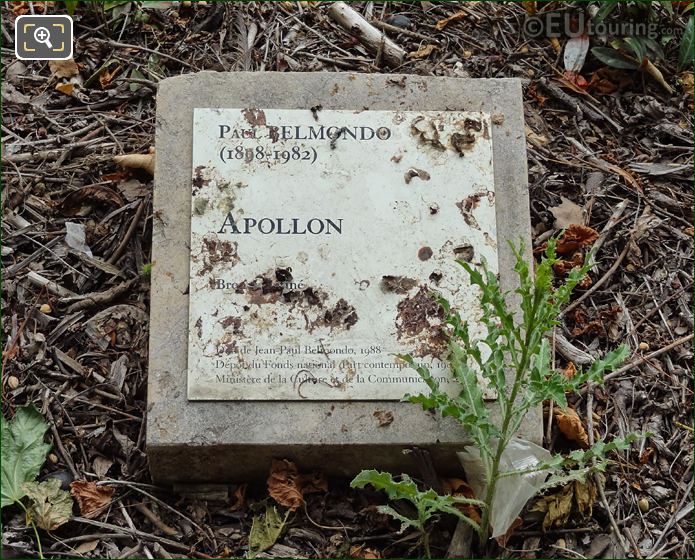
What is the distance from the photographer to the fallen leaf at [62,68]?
12.7 feet

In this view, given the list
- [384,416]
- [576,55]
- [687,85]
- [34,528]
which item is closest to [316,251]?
[384,416]

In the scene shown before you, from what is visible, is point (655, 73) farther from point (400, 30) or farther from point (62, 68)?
point (62, 68)

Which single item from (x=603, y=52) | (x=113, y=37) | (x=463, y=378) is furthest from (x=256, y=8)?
(x=463, y=378)

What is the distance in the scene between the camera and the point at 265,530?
116 inches

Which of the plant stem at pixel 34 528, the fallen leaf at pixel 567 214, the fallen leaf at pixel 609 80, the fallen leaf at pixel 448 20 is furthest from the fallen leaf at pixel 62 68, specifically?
the fallen leaf at pixel 609 80

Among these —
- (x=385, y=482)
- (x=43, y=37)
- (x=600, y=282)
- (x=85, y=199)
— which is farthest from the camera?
(x=43, y=37)

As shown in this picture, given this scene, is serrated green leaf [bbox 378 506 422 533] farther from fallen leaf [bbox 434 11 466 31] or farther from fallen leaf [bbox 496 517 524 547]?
fallen leaf [bbox 434 11 466 31]

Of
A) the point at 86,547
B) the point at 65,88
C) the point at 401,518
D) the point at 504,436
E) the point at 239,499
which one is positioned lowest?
the point at 86,547

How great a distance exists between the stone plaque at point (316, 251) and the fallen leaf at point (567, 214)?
432 mm

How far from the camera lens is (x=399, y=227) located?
123 inches

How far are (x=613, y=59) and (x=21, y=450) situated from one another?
2737 millimetres

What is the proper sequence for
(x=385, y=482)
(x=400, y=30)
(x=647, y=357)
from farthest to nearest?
(x=400, y=30) < (x=647, y=357) < (x=385, y=482)

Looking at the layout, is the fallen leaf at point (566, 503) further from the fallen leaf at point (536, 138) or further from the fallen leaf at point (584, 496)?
the fallen leaf at point (536, 138)

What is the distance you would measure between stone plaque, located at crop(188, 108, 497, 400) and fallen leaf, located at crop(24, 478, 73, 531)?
0.54 meters
